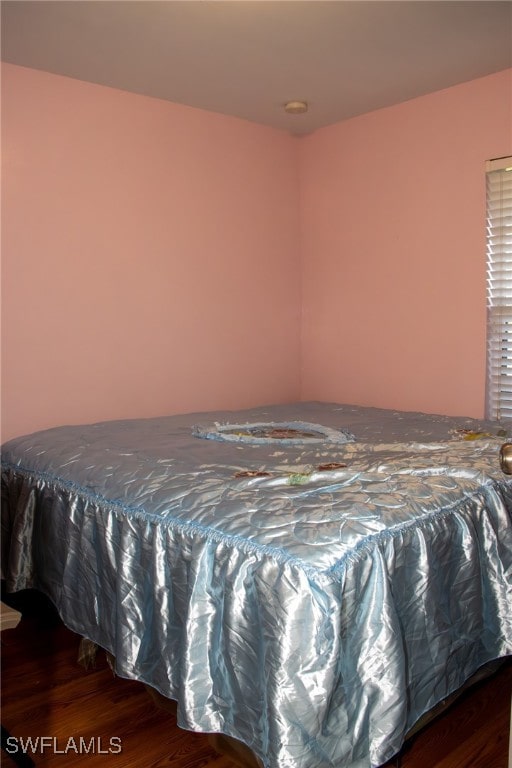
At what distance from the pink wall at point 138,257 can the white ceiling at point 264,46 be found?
0.72 feet

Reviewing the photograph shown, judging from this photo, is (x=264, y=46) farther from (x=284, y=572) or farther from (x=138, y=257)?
(x=284, y=572)

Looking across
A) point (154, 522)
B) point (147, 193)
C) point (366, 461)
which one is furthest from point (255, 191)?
point (154, 522)

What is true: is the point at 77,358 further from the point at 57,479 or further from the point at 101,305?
the point at 57,479

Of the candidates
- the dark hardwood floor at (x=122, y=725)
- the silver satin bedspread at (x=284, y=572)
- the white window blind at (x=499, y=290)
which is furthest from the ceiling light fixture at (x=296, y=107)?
the dark hardwood floor at (x=122, y=725)

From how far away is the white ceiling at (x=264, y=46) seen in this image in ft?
7.06

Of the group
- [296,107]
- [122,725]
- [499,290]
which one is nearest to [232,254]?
[296,107]

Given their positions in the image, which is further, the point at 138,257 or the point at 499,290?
the point at 138,257

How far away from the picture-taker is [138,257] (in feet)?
9.89

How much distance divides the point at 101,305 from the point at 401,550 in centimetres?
191

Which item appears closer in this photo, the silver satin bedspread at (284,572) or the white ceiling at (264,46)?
the silver satin bedspread at (284,572)

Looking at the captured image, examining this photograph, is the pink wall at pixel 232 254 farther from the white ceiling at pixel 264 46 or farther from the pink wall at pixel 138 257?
the white ceiling at pixel 264 46

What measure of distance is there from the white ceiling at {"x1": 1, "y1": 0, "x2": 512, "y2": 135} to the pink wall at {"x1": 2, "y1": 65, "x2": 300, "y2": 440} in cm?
22

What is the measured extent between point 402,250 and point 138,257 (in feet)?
4.35

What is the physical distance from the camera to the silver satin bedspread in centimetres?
131
